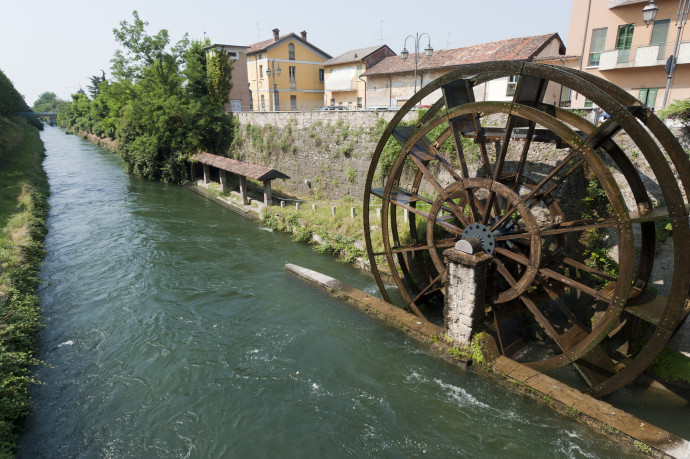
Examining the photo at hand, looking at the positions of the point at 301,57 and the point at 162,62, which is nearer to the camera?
the point at 162,62

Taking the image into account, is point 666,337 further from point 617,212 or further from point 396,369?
point 396,369

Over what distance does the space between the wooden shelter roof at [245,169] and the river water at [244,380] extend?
4947mm

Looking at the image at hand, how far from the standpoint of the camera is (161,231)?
1405cm

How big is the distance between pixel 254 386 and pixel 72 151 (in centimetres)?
4536

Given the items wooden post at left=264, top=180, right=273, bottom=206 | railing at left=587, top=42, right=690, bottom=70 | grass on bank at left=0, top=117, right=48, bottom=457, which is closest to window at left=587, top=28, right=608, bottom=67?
railing at left=587, top=42, right=690, bottom=70

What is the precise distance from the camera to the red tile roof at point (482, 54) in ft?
53.6

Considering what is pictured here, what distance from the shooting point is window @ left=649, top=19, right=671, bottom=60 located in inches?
451

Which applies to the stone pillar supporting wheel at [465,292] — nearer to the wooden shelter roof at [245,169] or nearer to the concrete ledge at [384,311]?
the concrete ledge at [384,311]

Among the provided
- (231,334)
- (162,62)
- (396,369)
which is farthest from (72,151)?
(396,369)

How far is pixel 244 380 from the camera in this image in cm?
629

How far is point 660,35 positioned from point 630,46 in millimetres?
797

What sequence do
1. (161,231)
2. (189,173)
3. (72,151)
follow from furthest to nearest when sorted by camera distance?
→ (72,151) < (189,173) < (161,231)

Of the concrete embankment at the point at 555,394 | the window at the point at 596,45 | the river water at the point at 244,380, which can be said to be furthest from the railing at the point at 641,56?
the concrete embankment at the point at 555,394

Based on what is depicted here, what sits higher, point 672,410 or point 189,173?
point 189,173
